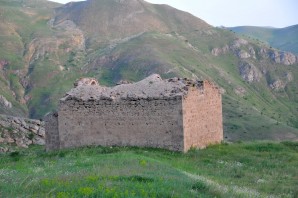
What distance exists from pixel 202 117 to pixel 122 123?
4121 mm

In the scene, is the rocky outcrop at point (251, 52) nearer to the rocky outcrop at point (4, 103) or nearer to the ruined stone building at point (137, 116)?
the rocky outcrop at point (4, 103)

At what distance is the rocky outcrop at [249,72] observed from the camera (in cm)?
10438

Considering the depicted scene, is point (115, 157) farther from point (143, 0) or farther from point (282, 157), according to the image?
point (143, 0)

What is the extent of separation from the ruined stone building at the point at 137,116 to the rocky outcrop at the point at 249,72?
268ft

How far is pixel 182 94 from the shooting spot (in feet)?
72.0

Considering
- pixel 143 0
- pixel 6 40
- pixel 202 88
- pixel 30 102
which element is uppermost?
pixel 143 0

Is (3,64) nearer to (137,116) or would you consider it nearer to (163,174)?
(137,116)

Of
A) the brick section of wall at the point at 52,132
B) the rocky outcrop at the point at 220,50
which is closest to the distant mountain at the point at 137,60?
the rocky outcrop at the point at 220,50

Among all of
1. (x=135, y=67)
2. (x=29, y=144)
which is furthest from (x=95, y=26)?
(x=29, y=144)

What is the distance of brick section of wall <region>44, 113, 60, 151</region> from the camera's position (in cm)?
2448

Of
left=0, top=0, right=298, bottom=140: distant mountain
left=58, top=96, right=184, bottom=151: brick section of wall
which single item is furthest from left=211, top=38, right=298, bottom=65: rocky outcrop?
left=58, top=96, right=184, bottom=151: brick section of wall

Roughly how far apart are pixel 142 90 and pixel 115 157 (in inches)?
259

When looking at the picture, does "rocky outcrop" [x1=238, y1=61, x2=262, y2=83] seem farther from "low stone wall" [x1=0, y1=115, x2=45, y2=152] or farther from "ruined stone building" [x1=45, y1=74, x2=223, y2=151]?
"ruined stone building" [x1=45, y1=74, x2=223, y2=151]

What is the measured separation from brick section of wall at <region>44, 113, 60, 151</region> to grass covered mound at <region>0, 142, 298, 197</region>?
6.70 feet
